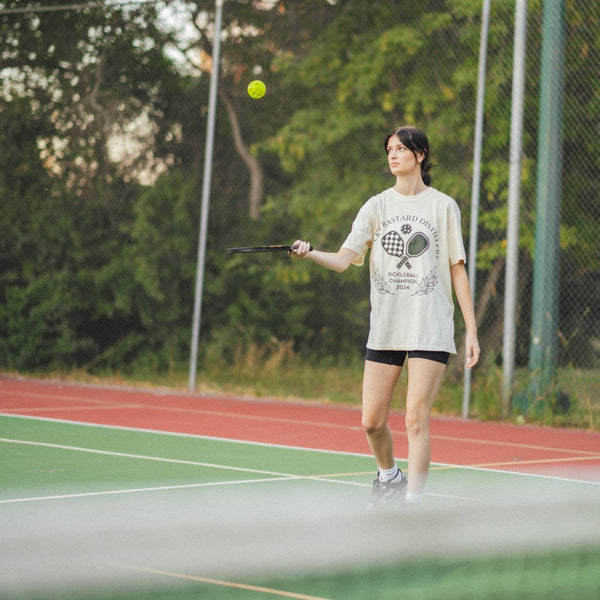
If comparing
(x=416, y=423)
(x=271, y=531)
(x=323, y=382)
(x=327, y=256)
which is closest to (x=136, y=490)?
(x=271, y=531)

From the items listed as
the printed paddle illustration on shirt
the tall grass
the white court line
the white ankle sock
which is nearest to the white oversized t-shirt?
the printed paddle illustration on shirt

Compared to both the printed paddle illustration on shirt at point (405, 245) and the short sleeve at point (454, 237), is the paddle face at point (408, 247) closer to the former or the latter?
the printed paddle illustration on shirt at point (405, 245)

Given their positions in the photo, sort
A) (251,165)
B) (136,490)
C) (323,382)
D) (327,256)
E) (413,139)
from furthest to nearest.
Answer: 1. (251,165)
2. (323,382)
3. (136,490)
4. (413,139)
5. (327,256)

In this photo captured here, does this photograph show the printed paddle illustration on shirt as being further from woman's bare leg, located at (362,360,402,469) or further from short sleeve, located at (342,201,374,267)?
woman's bare leg, located at (362,360,402,469)

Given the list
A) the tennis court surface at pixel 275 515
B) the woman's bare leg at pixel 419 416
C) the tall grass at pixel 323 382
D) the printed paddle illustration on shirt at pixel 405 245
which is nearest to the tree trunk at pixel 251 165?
the tall grass at pixel 323 382

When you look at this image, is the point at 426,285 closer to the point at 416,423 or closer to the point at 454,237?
the point at 454,237

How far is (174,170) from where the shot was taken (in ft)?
52.2

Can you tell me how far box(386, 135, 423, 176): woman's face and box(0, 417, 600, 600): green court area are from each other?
156cm

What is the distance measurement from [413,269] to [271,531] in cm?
135

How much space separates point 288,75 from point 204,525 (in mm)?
10773

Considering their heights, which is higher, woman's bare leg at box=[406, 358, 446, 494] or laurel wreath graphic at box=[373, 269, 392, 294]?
laurel wreath graphic at box=[373, 269, 392, 294]

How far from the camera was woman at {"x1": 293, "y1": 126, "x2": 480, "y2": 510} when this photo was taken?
530cm

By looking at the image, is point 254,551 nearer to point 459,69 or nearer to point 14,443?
point 14,443

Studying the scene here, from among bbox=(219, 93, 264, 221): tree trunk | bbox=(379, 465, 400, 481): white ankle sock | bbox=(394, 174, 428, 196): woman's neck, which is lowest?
bbox=(379, 465, 400, 481): white ankle sock
